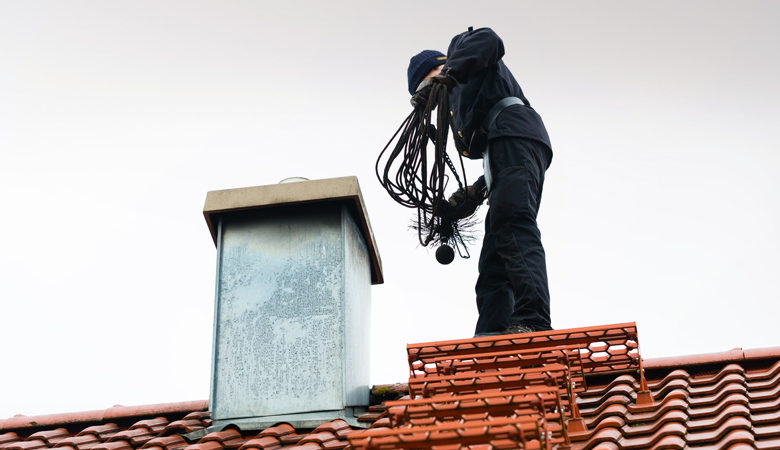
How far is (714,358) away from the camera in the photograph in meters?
4.77

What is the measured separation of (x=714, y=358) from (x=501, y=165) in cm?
153

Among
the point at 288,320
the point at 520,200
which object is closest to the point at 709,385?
the point at 520,200

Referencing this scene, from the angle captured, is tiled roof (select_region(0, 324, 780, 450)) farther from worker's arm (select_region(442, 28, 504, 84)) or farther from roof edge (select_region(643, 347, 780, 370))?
worker's arm (select_region(442, 28, 504, 84))

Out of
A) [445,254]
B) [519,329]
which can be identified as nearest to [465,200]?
[445,254]

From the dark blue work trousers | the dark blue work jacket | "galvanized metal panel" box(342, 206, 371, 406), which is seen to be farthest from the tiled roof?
the dark blue work jacket

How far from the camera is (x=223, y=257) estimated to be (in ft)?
17.1

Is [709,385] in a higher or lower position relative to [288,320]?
lower

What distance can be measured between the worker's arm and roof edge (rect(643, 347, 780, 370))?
1849mm

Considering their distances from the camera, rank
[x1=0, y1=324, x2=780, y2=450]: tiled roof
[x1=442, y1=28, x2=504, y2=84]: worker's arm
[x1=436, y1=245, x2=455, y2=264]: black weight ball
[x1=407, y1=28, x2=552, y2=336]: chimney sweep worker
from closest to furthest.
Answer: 1. [x1=0, y1=324, x2=780, y2=450]: tiled roof
2. [x1=407, y1=28, x2=552, y2=336]: chimney sweep worker
3. [x1=442, y1=28, x2=504, y2=84]: worker's arm
4. [x1=436, y1=245, x2=455, y2=264]: black weight ball

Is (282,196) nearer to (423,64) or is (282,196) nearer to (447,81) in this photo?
(447,81)

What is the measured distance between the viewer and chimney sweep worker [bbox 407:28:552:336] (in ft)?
15.7

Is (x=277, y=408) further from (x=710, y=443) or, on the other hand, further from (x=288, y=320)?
(x=710, y=443)

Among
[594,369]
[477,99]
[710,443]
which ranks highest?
[477,99]

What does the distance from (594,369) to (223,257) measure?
84.8 inches
